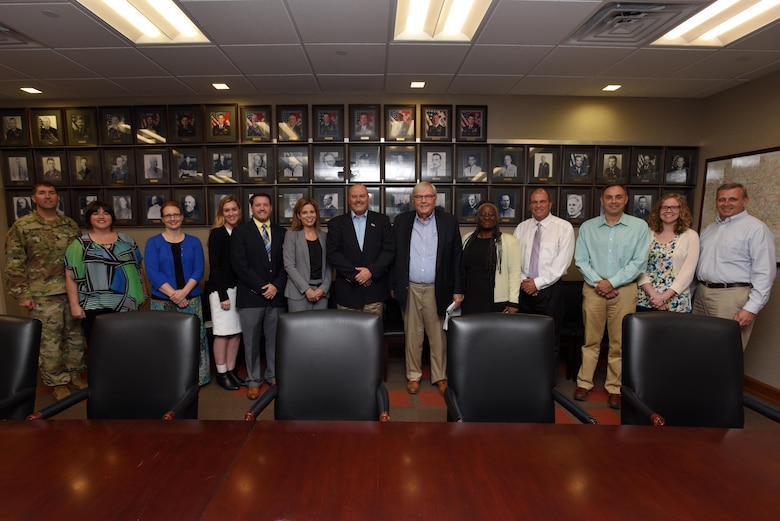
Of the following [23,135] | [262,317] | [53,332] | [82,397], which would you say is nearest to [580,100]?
[262,317]

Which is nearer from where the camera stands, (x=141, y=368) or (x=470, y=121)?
(x=141, y=368)

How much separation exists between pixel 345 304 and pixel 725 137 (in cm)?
405

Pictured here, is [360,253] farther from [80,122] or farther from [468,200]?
[80,122]

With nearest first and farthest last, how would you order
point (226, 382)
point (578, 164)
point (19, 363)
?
point (19, 363) < point (226, 382) < point (578, 164)

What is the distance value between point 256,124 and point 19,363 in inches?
121

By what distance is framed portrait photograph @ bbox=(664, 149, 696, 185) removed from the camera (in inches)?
164

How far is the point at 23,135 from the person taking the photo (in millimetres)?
4109

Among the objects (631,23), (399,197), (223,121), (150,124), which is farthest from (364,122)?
(631,23)

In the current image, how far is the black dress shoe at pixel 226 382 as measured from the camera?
3299mm

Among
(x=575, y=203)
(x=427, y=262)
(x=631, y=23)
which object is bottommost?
(x=427, y=262)

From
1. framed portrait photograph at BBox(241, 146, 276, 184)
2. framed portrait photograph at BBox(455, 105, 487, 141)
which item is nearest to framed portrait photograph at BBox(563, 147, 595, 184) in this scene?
framed portrait photograph at BBox(455, 105, 487, 141)

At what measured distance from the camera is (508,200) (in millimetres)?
4215

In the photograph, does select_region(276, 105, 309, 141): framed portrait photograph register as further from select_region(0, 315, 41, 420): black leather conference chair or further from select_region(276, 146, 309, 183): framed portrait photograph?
select_region(0, 315, 41, 420): black leather conference chair

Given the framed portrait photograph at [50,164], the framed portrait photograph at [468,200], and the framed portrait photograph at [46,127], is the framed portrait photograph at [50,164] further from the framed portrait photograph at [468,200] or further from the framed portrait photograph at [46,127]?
the framed portrait photograph at [468,200]
